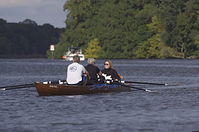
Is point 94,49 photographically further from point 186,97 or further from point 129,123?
point 129,123

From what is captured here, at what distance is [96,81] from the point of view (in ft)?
119

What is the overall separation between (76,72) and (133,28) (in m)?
107

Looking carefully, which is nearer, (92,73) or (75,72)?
(75,72)

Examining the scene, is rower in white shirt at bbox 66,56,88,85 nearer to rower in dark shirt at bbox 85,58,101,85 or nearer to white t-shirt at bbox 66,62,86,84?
white t-shirt at bbox 66,62,86,84

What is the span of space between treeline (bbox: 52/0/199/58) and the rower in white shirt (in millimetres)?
96968

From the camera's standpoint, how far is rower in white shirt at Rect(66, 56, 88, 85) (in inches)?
1361

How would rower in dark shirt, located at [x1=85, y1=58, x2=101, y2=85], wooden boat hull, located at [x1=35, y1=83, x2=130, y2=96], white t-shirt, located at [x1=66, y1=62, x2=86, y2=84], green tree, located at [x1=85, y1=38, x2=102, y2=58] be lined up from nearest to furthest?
1. wooden boat hull, located at [x1=35, y1=83, x2=130, y2=96]
2. white t-shirt, located at [x1=66, y1=62, x2=86, y2=84]
3. rower in dark shirt, located at [x1=85, y1=58, x2=101, y2=85]
4. green tree, located at [x1=85, y1=38, x2=102, y2=58]

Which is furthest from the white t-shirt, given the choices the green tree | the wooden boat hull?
the green tree

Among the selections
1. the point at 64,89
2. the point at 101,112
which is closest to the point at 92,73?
the point at 64,89

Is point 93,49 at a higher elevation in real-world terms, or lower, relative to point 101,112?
higher

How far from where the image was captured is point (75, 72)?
3462cm

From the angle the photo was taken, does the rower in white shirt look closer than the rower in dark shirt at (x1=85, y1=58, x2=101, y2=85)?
Yes

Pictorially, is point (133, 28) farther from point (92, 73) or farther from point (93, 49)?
point (92, 73)

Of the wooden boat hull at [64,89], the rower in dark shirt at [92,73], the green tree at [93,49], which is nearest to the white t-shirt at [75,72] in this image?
the wooden boat hull at [64,89]
